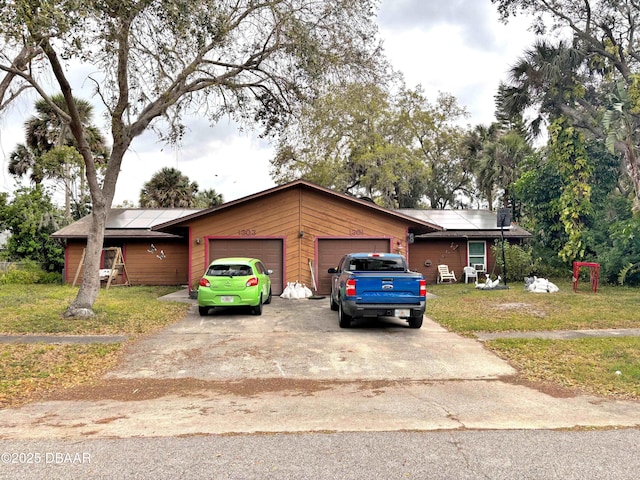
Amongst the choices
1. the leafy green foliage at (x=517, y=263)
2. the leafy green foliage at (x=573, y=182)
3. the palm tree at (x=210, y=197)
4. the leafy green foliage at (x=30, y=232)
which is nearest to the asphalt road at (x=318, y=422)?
the leafy green foliage at (x=517, y=263)

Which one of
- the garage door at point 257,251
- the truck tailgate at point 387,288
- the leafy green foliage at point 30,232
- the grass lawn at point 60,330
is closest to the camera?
the grass lawn at point 60,330

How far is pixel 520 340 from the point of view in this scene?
8.93 metres

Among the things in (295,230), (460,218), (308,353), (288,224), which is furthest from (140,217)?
(308,353)

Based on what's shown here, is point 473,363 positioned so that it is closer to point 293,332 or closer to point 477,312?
point 293,332

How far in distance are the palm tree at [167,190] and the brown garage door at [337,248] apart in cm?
2288

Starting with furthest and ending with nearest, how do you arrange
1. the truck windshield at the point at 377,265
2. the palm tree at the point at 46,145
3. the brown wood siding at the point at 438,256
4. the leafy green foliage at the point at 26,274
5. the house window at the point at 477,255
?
the palm tree at the point at 46,145, the house window at the point at 477,255, the brown wood siding at the point at 438,256, the leafy green foliage at the point at 26,274, the truck windshield at the point at 377,265

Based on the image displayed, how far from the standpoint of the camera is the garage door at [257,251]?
17.4m

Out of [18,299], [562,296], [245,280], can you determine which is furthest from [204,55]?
[562,296]

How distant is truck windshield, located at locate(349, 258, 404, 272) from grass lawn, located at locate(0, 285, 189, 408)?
204 inches

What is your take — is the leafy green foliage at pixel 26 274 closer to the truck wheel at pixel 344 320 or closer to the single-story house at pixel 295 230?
the single-story house at pixel 295 230

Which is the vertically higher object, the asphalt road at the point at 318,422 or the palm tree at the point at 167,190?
the palm tree at the point at 167,190

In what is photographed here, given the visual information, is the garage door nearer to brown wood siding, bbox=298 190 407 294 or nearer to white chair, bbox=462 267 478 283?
brown wood siding, bbox=298 190 407 294

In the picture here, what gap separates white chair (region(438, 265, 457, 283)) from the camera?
72.3 feet

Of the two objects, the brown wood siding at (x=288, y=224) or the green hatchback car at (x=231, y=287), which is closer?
the green hatchback car at (x=231, y=287)
